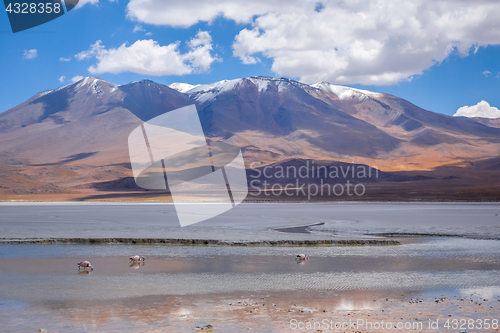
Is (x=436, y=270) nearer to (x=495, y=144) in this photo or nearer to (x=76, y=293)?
(x=76, y=293)

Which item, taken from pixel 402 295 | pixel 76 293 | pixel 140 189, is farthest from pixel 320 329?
pixel 140 189

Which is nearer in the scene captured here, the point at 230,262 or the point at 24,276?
the point at 24,276

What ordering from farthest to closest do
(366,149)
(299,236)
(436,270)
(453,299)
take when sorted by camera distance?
(366,149)
(299,236)
(436,270)
(453,299)

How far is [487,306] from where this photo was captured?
10.3 meters

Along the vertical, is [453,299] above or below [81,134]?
below

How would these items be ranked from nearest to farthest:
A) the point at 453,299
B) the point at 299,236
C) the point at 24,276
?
the point at 453,299 < the point at 24,276 < the point at 299,236

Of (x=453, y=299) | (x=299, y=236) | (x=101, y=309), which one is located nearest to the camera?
(x=101, y=309)

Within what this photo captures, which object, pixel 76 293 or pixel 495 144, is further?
pixel 495 144

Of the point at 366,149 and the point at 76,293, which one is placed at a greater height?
the point at 366,149

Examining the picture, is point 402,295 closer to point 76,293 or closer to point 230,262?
point 230,262

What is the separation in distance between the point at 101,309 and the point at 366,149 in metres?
181

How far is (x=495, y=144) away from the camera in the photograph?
18762cm

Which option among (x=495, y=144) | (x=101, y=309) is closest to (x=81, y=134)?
(x=495, y=144)

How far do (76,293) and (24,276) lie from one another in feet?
10.1
